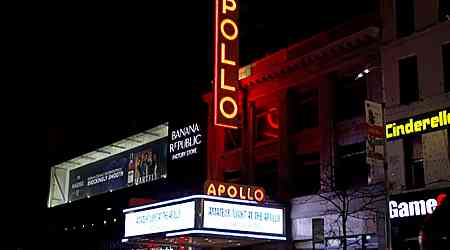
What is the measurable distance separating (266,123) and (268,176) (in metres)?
2.74

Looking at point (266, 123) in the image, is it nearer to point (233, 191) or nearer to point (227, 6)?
point (227, 6)

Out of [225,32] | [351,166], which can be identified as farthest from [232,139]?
[351,166]

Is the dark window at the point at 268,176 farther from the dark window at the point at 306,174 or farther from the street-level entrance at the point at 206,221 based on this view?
the street-level entrance at the point at 206,221

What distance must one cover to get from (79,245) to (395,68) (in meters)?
30.6

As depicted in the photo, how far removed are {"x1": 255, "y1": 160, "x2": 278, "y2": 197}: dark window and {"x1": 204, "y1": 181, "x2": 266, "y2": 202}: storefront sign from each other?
3385mm

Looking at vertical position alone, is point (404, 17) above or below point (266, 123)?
above

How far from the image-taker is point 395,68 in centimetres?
2288

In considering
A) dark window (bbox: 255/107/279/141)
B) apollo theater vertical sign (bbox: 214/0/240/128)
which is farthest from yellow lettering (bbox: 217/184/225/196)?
dark window (bbox: 255/107/279/141)

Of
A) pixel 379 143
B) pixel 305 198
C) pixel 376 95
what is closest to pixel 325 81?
pixel 376 95

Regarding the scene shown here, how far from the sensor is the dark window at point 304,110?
27844 mm

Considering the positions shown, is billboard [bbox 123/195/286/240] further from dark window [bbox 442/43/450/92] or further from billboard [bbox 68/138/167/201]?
billboard [bbox 68/138/167/201]

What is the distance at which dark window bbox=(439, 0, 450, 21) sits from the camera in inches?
851

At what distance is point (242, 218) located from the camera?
24.8 metres

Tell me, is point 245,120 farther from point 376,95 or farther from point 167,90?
point 167,90
